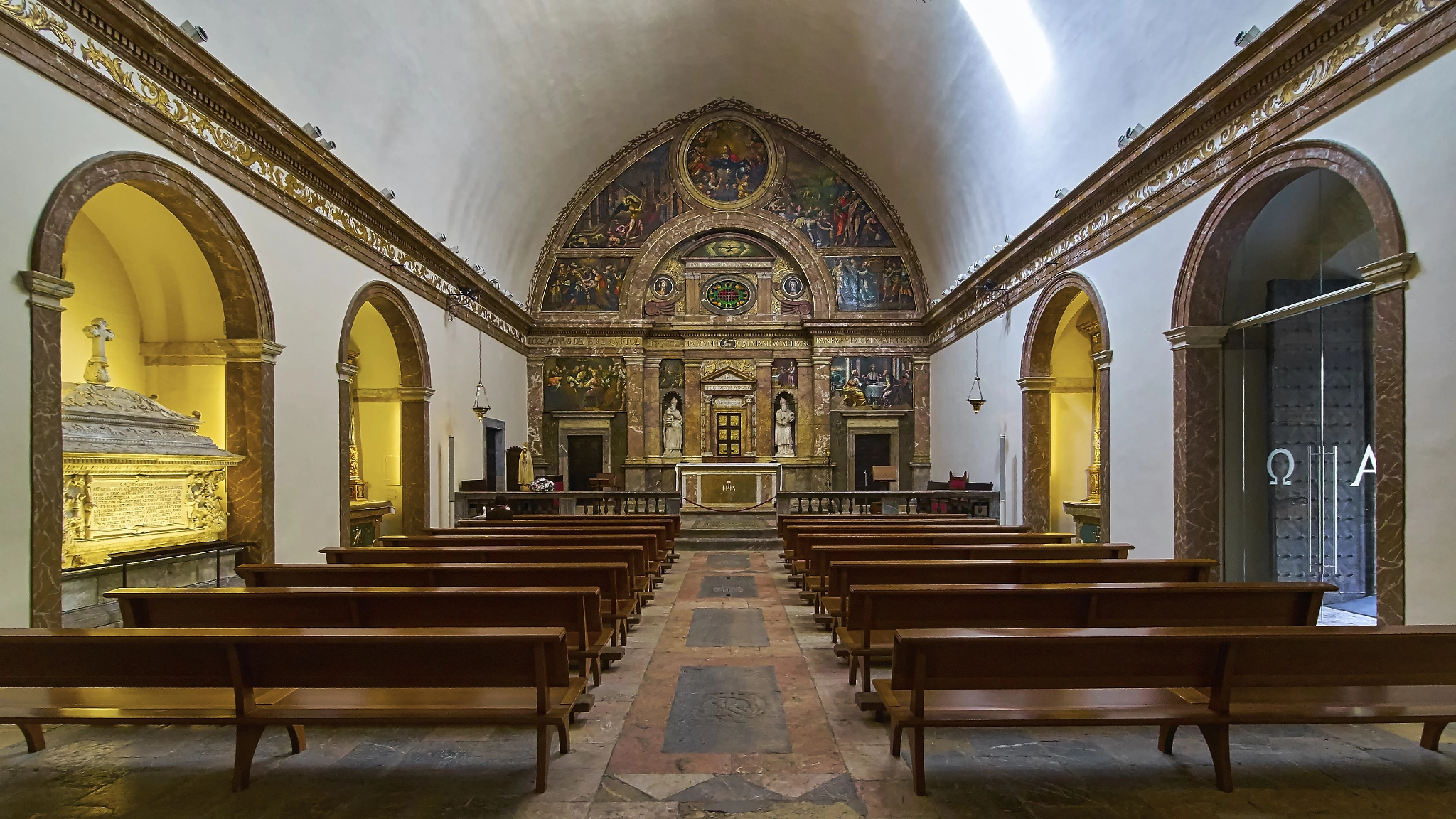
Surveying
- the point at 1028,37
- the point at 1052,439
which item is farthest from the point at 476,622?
the point at 1052,439

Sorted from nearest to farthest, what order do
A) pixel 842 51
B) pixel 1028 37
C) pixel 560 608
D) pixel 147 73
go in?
pixel 560 608
pixel 147 73
pixel 1028 37
pixel 842 51

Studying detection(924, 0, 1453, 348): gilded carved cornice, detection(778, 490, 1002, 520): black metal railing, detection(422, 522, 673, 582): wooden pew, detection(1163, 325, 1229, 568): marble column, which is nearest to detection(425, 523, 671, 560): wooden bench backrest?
detection(422, 522, 673, 582): wooden pew

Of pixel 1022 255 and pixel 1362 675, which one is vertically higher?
pixel 1022 255

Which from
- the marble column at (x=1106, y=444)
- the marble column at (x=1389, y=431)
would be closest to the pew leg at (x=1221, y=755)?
the marble column at (x=1389, y=431)

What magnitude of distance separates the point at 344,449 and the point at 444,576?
20.1 ft

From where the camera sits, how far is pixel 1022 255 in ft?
43.4

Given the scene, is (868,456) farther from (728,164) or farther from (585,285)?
(585,285)

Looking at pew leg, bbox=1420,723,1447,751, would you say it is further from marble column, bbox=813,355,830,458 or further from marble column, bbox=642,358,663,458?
marble column, bbox=642,358,663,458

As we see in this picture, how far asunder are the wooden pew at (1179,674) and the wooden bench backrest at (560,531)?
485 cm

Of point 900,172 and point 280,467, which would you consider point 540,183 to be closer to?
point 900,172

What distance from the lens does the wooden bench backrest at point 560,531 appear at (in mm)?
7738

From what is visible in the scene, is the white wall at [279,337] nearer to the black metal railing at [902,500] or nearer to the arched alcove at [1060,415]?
the black metal railing at [902,500]

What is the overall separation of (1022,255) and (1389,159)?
7621mm

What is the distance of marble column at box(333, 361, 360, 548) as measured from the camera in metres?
9.91
